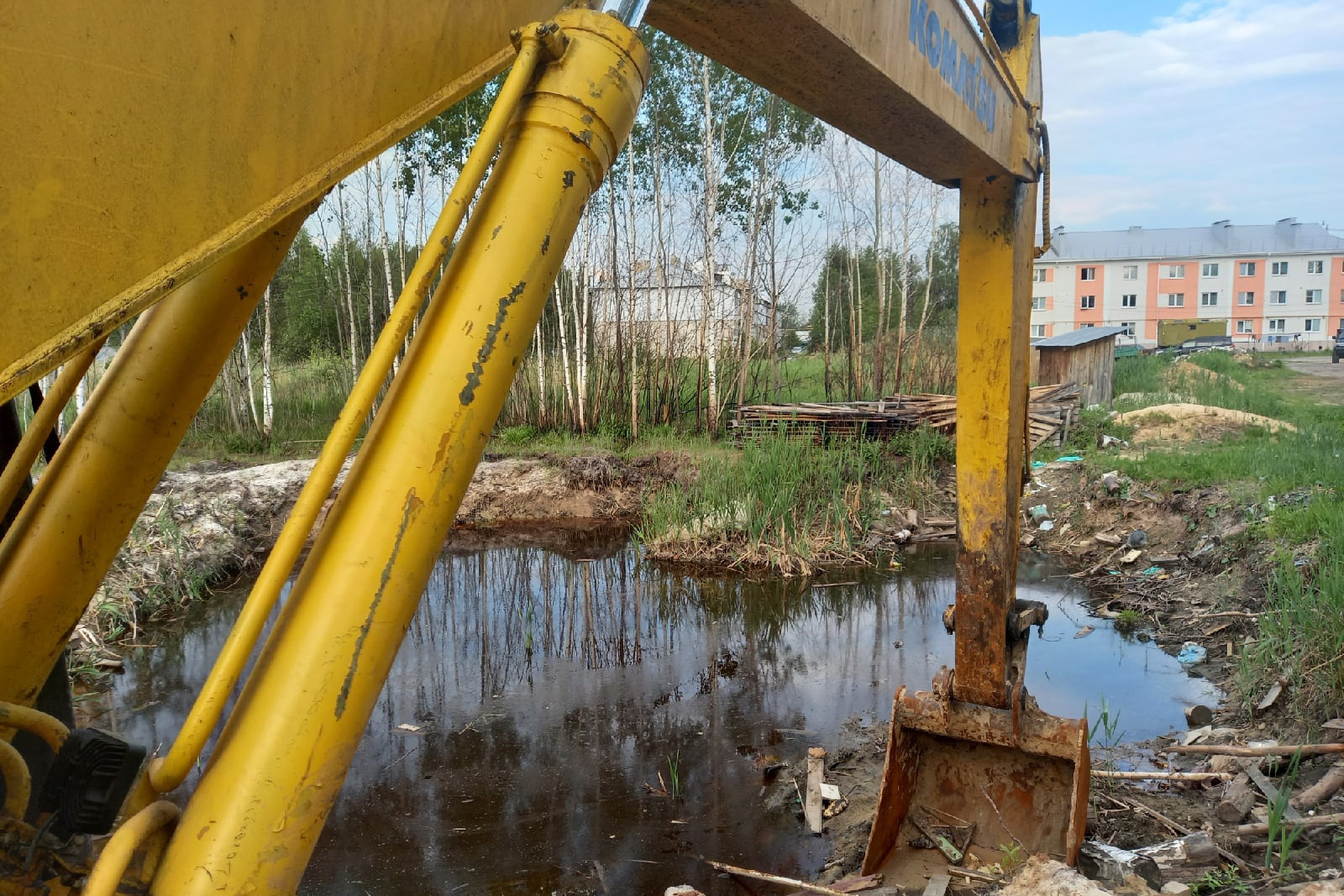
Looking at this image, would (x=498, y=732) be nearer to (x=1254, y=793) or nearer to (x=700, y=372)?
(x=1254, y=793)

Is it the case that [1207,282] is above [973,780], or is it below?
above

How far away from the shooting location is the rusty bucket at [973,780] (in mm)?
3465

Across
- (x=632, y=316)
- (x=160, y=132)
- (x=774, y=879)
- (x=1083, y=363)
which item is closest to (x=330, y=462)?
(x=160, y=132)

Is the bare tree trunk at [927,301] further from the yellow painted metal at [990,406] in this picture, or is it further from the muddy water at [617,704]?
the yellow painted metal at [990,406]

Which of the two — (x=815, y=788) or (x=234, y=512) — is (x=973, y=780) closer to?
(x=815, y=788)

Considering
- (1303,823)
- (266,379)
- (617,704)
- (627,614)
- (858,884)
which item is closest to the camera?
(1303,823)

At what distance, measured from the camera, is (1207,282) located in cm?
5119

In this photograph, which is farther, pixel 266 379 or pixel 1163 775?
pixel 266 379

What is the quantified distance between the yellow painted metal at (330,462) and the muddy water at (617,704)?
297cm

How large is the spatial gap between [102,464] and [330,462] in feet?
2.46

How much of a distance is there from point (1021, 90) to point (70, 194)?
3837mm

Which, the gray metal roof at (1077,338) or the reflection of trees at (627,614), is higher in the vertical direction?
the gray metal roof at (1077,338)

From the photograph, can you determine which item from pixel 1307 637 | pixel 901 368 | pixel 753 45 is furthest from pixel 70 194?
pixel 901 368

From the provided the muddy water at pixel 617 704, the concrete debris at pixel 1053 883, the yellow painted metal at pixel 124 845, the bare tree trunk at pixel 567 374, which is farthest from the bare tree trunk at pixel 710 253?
the yellow painted metal at pixel 124 845
